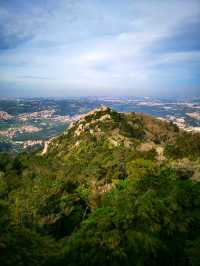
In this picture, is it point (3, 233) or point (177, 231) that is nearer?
point (3, 233)

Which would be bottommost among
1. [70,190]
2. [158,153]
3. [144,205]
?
[70,190]

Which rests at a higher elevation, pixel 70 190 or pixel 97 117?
pixel 97 117

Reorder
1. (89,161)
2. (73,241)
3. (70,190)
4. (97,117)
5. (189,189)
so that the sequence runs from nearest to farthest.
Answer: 1. (73,241)
2. (189,189)
3. (70,190)
4. (89,161)
5. (97,117)

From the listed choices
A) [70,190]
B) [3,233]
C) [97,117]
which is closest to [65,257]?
[3,233]

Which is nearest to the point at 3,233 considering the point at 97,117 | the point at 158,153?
the point at 158,153

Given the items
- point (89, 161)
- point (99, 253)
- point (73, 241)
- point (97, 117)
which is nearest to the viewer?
point (99, 253)

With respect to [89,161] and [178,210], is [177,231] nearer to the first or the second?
[178,210]

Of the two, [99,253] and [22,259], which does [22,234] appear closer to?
[22,259]
